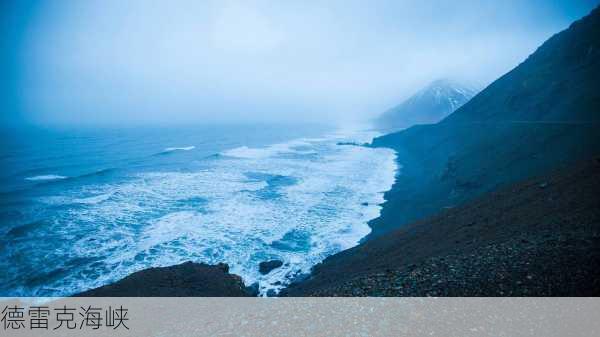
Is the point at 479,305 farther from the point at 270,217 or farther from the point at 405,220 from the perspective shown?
the point at 270,217

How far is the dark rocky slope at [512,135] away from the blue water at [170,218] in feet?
15.9

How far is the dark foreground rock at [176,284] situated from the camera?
12.8m

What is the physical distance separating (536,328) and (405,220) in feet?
59.7

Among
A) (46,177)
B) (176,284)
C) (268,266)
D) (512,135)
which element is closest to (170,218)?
(268,266)

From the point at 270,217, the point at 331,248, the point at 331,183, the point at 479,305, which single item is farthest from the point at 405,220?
the point at 479,305

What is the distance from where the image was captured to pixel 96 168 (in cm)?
4822

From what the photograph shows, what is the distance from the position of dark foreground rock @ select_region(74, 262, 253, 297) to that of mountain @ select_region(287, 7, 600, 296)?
3.60 meters

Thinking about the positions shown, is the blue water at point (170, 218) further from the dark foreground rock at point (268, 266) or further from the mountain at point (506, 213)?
the mountain at point (506, 213)

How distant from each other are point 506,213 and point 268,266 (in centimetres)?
1386

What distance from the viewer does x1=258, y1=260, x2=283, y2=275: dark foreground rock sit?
1779 centimetres

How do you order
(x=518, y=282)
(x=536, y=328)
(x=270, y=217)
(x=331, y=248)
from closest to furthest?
(x=536, y=328) → (x=518, y=282) → (x=331, y=248) → (x=270, y=217)

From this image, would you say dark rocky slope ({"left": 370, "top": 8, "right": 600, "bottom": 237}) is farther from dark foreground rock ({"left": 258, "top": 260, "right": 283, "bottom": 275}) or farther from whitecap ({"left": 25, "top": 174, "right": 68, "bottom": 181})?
whitecap ({"left": 25, "top": 174, "right": 68, "bottom": 181})

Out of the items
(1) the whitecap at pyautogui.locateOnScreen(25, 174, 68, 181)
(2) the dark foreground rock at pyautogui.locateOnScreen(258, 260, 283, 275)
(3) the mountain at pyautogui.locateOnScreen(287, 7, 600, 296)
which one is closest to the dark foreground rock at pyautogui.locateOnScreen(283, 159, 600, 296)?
(3) the mountain at pyautogui.locateOnScreen(287, 7, 600, 296)

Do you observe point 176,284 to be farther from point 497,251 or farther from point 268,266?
point 497,251
